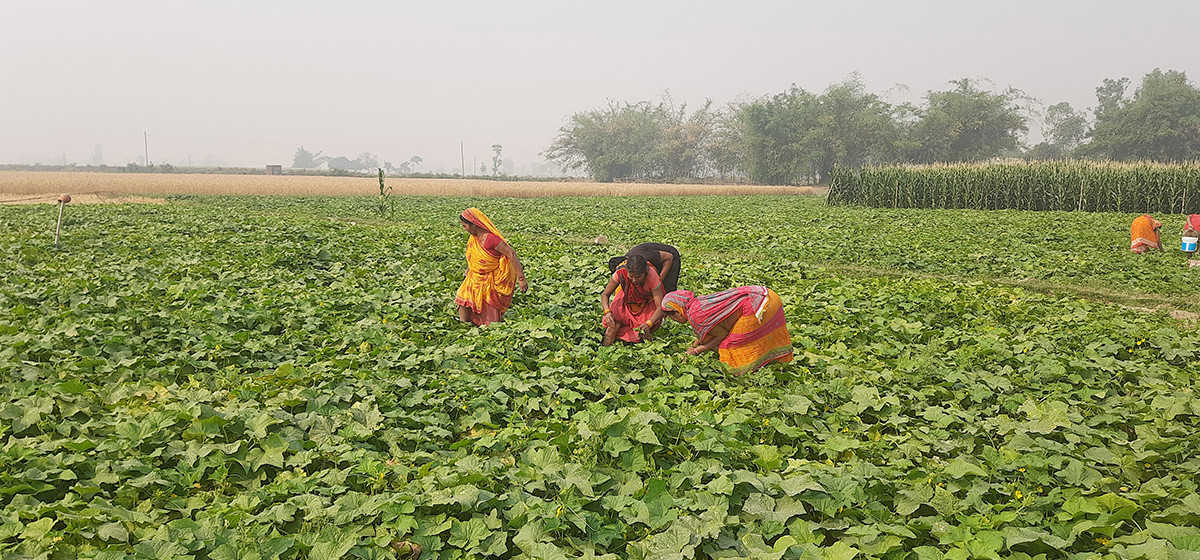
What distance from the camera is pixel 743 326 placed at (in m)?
5.70

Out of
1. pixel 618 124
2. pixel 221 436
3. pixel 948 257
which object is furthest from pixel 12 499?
pixel 618 124

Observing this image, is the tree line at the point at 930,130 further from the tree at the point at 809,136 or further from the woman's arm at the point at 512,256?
the woman's arm at the point at 512,256

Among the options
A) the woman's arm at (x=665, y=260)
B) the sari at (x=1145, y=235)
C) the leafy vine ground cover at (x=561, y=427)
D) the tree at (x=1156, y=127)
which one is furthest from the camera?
the tree at (x=1156, y=127)

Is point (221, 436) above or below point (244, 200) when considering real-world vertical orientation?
below

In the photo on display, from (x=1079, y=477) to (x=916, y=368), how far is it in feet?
6.60

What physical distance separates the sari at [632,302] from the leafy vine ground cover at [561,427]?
1.04 feet

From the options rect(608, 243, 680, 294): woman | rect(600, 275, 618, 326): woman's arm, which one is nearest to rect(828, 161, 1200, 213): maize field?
rect(608, 243, 680, 294): woman

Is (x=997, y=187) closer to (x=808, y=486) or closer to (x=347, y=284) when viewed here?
(x=347, y=284)

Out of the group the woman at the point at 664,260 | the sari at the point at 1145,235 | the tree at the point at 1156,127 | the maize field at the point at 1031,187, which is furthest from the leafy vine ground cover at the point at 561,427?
the tree at the point at 1156,127

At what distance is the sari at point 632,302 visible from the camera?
21.2 ft

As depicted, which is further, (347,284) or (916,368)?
(347,284)

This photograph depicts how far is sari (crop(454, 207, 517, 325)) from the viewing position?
7.28 metres

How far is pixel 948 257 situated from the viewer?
13031 mm

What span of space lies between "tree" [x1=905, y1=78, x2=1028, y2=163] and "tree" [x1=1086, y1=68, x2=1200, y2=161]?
742cm
